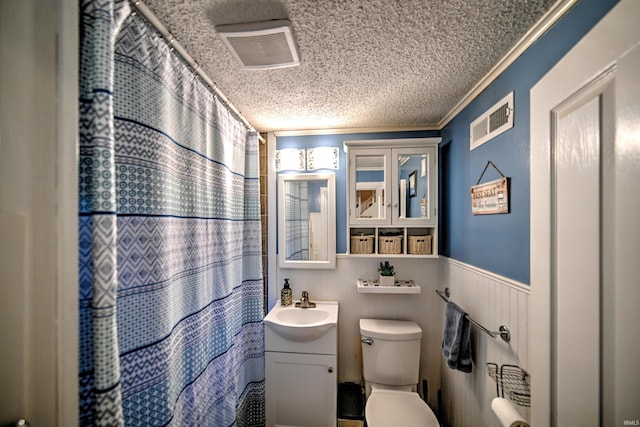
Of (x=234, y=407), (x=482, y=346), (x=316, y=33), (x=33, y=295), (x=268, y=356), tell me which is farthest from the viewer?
(x=268, y=356)

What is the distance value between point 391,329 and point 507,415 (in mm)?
917

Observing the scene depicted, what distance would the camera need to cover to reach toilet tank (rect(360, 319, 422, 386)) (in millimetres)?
1791

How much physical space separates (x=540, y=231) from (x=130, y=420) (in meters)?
1.47

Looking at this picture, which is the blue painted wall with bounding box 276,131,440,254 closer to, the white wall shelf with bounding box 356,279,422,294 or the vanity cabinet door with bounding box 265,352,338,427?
the white wall shelf with bounding box 356,279,422,294

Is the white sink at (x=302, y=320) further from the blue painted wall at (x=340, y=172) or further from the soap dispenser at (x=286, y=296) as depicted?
the blue painted wall at (x=340, y=172)

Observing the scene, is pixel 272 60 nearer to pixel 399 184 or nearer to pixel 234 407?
pixel 399 184

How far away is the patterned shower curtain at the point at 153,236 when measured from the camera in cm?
70

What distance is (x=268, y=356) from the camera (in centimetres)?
182

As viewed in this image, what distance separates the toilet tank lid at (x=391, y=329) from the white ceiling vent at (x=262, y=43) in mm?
1816

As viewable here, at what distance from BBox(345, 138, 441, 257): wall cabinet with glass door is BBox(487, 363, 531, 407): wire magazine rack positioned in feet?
2.96

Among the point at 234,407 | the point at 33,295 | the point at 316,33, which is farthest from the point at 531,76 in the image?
the point at 234,407

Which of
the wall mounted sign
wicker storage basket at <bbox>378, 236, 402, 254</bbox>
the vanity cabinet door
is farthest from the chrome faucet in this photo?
the wall mounted sign

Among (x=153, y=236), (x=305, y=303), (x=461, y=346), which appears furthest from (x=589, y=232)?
(x=305, y=303)

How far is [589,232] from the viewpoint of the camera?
0.55m
